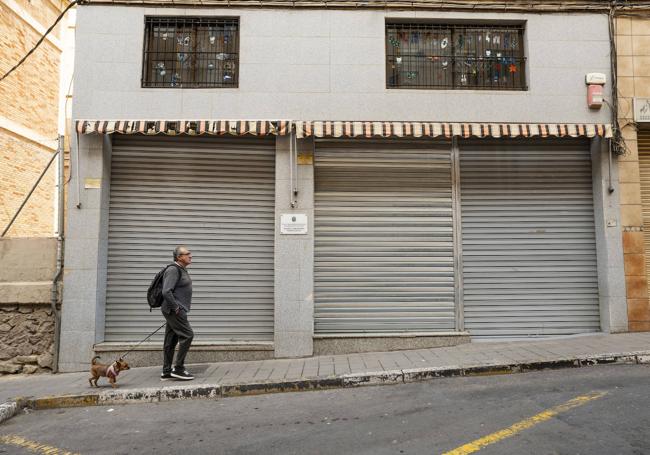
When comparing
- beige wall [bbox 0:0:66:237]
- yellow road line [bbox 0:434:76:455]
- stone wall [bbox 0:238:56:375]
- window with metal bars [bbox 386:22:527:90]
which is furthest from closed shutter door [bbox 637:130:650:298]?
beige wall [bbox 0:0:66:237]

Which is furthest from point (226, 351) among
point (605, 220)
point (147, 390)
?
point (605, 220)

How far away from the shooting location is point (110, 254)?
26.6 ft

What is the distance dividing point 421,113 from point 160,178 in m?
4.70

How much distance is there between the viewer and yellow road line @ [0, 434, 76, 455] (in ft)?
14.2

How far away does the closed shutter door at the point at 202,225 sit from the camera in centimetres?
808

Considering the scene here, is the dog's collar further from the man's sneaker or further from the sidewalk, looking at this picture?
the man's sneaker

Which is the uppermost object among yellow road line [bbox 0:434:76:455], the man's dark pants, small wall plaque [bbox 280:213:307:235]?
small wall plaque [bbox 280:213:307:235]

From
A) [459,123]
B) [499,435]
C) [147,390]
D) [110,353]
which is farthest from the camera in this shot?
[459,123]

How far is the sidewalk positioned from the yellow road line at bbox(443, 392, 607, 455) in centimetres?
143

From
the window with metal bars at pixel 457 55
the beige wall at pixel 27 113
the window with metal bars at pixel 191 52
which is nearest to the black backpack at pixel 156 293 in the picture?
the window with metal bars at pixel 191 52

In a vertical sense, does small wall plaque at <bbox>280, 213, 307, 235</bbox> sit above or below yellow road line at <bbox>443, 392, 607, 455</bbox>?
above

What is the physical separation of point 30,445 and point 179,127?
4909mm

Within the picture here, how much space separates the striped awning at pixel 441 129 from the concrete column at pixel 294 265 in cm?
47

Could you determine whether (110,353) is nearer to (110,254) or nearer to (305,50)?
(110,254)
